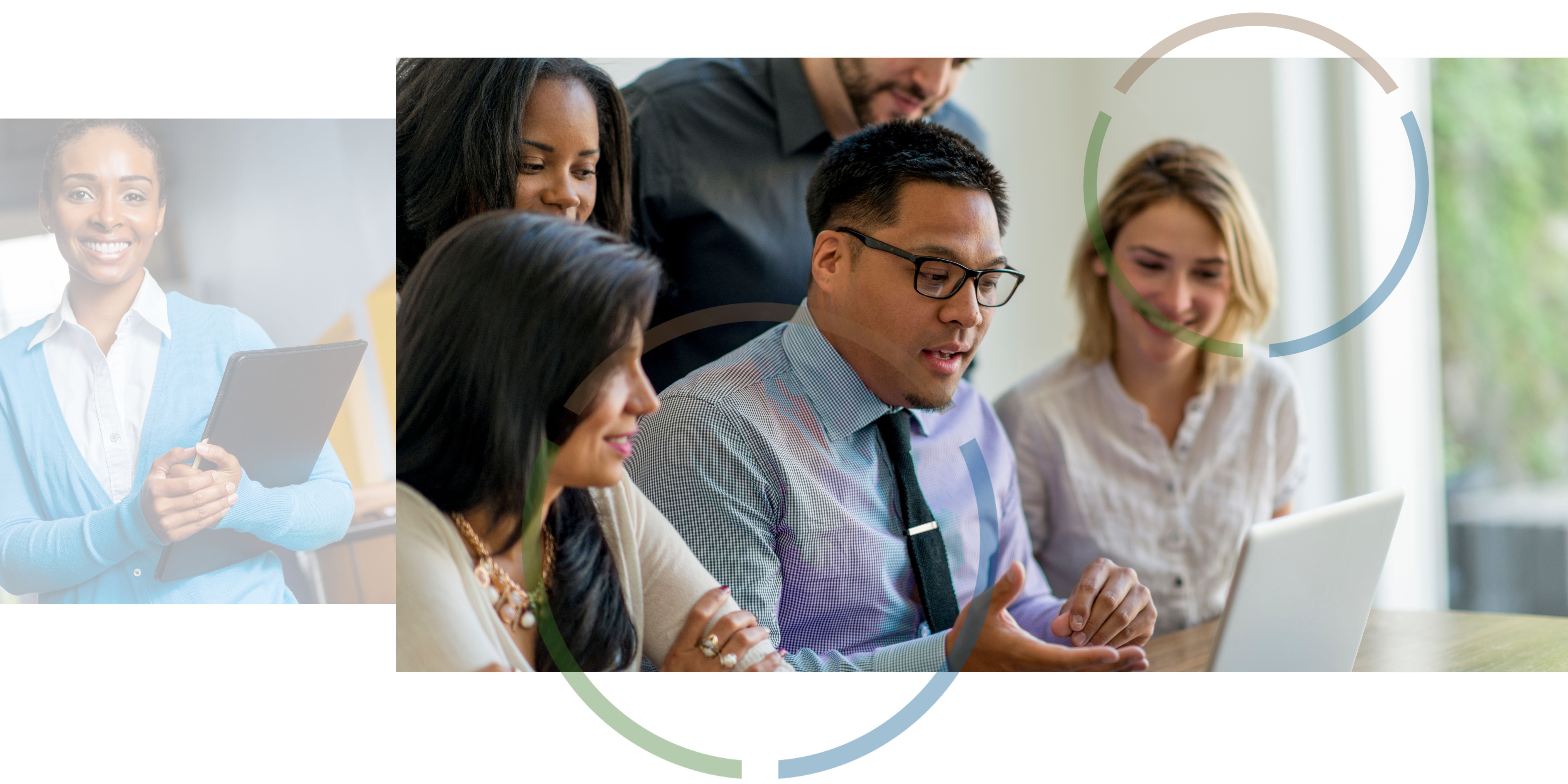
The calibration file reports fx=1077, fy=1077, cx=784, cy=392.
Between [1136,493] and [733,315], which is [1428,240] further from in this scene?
[733,315]

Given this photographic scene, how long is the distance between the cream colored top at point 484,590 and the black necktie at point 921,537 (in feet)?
0.68

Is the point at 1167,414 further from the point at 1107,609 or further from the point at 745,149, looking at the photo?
the point at 745,149

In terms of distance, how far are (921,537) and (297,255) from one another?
839 millimetres

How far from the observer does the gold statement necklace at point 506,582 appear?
3.74 feet

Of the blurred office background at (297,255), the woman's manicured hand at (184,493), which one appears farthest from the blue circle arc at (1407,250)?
the woman's manicured hand at (184,493)

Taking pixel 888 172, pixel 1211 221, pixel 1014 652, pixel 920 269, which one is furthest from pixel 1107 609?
pixel 1211 221

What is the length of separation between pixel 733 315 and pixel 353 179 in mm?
505

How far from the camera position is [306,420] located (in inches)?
51.8

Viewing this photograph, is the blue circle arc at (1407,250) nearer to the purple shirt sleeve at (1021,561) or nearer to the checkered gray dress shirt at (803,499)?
the purple shirt sleeve at (1021,561)

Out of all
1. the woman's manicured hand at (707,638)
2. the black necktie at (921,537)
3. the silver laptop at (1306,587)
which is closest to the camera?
the silver laptop at (1306,587)

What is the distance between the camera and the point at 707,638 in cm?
119
